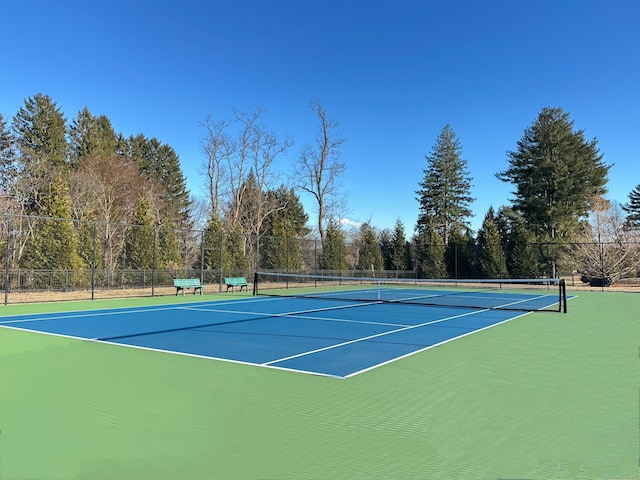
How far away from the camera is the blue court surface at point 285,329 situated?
6156 mm

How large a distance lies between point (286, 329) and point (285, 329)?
0.02m

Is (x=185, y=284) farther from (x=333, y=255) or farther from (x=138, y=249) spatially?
(x=333, y=255)

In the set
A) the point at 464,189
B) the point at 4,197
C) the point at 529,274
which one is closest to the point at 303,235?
the point at 464,189

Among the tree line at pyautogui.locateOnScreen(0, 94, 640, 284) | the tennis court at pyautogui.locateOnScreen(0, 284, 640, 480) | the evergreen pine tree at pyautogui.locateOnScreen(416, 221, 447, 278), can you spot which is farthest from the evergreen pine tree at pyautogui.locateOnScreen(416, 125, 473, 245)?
the tennis court at pyautogui.locateOnScreen(0, 284, 640, 480)

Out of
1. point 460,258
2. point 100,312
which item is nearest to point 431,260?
point 460,258

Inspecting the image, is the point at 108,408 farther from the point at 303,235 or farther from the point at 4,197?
the point at 303,235

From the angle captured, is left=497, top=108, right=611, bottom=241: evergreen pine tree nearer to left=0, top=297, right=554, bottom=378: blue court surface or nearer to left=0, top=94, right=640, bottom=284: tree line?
left=0, top=94, right=640, bottom=284: tree line

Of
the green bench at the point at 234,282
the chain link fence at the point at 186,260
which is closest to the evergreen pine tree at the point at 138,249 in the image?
the chain link fence at the point at 186,260

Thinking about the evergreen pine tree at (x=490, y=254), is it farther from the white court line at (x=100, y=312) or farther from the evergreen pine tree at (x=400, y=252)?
the white court line at (x=100, y=312)

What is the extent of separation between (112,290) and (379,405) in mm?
15454

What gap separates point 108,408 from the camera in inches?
155

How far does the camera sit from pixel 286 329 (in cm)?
865

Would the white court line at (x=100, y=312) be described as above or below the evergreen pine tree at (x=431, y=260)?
below

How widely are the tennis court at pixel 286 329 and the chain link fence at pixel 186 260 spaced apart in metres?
4.30
